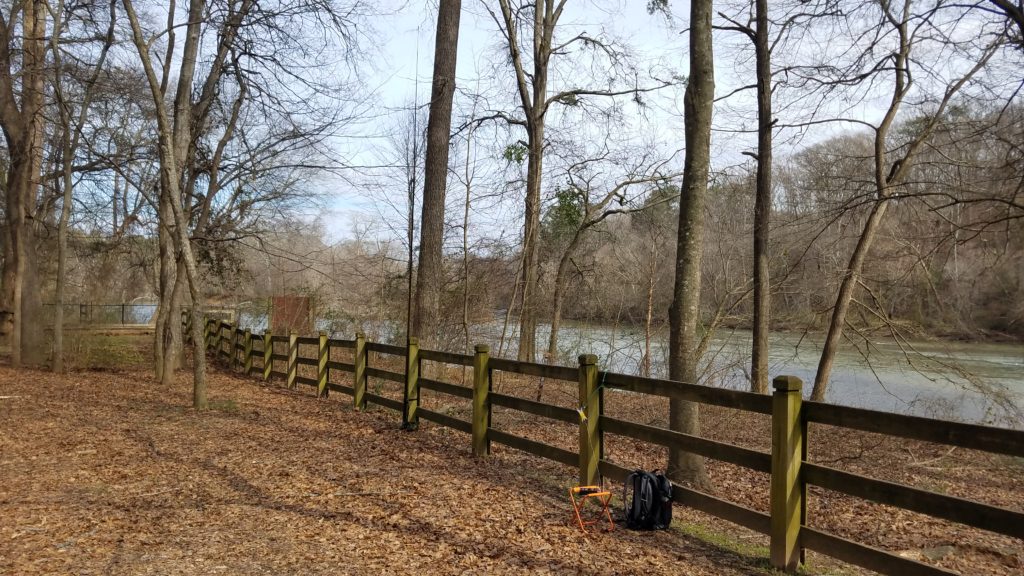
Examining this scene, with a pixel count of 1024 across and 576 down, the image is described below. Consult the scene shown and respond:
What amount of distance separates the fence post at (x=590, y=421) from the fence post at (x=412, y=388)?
3485 millimetres

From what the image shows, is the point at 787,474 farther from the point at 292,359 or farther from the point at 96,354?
the point at 96,354

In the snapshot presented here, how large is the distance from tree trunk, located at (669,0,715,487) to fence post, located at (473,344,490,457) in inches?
74.4

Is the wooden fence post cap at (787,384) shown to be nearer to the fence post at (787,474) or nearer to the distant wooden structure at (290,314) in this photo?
the fence post at (787,474)

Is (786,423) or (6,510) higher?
(786,423)

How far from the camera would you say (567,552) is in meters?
4.68

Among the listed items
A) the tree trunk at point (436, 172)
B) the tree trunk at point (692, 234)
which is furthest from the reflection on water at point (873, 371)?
the tree trunk at point (692, 234)

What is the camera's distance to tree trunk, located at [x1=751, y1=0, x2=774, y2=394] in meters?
12.5

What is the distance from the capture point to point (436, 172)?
42.9 ft

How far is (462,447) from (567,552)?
360 centimetres

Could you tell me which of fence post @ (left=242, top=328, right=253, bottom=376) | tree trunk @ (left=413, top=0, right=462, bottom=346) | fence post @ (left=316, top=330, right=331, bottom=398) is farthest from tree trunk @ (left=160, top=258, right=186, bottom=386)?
tree trunk @ (left=413, top=0, right=462, bottom=346)

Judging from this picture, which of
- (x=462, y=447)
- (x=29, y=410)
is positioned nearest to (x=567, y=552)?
(x=462, y=447)

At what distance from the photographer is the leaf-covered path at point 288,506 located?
4465mm

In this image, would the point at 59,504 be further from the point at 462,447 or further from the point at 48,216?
the point at 48,216

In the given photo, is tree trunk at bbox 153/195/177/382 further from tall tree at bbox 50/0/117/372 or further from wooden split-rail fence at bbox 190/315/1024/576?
wooden split-rail fence at bbox 190/315/1024/576
